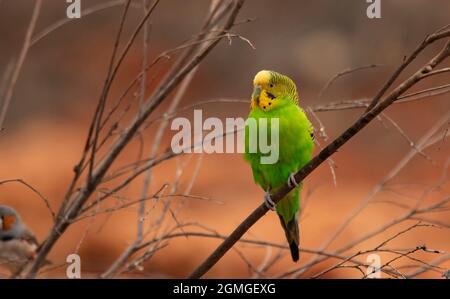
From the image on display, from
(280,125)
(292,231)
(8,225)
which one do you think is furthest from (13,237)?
(280,125)

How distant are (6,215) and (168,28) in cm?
571

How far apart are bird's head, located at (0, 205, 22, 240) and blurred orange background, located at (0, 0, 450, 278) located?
83.8 inches

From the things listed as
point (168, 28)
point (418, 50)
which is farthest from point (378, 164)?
point (418, 50)

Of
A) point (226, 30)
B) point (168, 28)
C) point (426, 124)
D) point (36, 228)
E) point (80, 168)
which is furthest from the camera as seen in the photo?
point (168, 28)

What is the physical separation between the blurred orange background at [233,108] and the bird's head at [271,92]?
396 centimetres

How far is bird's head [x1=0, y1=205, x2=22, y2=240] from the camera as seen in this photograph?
4.00 m

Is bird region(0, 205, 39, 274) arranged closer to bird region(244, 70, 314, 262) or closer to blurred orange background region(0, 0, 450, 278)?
bird region(244, 70, 314, 262)

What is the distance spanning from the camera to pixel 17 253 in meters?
3.97

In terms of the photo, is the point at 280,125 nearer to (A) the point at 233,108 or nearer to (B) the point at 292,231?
(B) the point at 292,231

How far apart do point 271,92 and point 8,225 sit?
7.27ft

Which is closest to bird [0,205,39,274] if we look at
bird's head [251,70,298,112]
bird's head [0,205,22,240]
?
bird's head [0,205,22,240]

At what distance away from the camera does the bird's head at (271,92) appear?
2299mm

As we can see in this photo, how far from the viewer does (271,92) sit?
2312 millimetres
